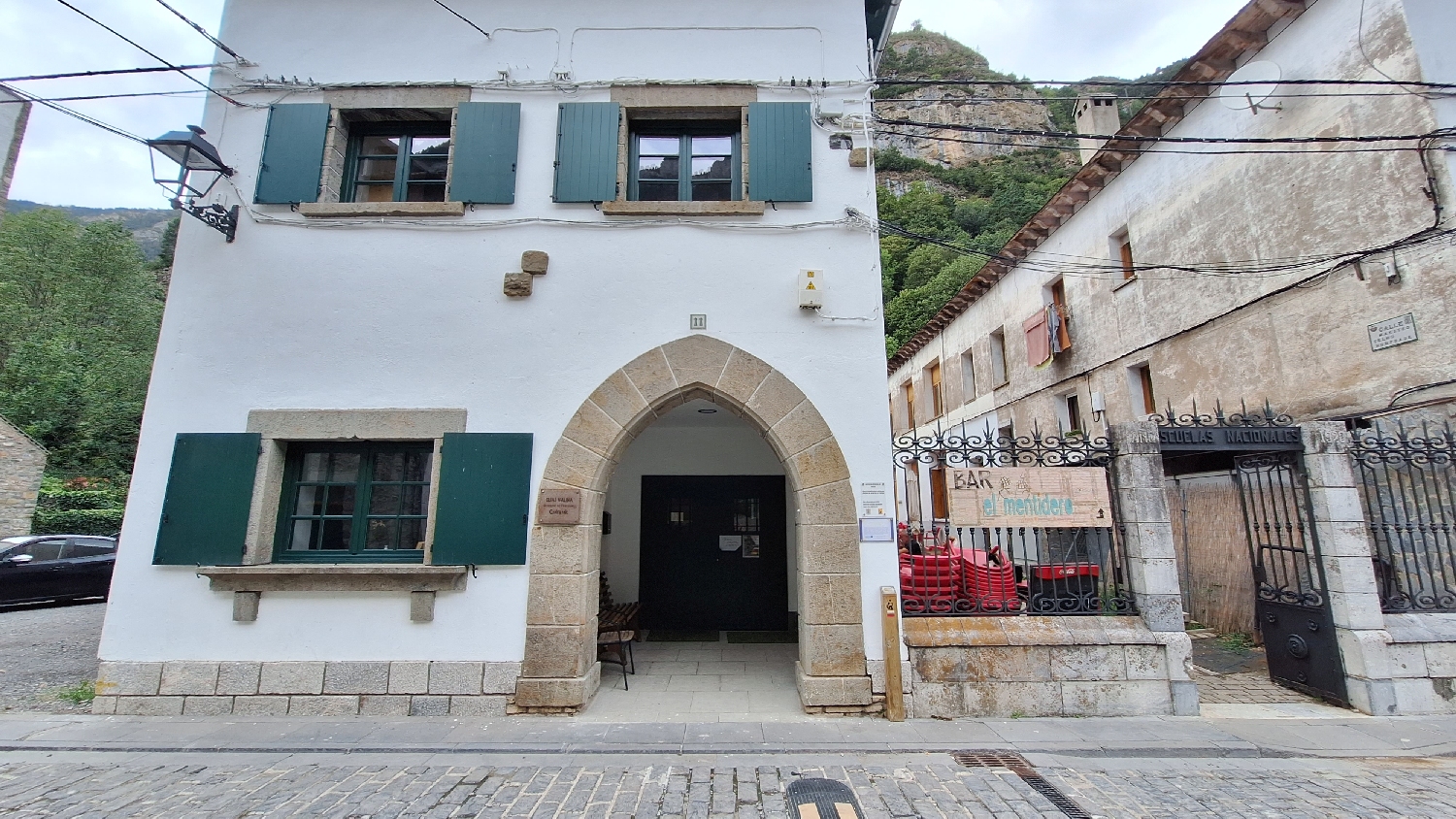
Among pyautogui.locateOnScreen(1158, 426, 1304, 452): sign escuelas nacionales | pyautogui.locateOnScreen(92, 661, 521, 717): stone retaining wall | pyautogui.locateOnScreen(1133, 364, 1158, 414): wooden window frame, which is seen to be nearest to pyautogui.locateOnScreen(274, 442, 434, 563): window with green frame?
pyautogui.locateOnScreen(92, 661, 521, 717): stone retaining wall

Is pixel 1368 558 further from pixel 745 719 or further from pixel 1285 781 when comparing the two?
pixel 745 719

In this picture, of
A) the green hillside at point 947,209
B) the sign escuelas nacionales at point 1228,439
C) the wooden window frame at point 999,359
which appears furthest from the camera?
the green hillside at point 947,209

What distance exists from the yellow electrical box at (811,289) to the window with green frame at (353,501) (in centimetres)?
370

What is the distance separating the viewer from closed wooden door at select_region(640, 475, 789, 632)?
300 inches

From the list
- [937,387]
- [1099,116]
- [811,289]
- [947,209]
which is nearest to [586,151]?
[811,289]

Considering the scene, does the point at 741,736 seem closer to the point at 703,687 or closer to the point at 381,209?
the point at 703,687

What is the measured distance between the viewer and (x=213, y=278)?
17.9 feet

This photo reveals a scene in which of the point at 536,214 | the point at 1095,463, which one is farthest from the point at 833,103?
the point at 1095,463

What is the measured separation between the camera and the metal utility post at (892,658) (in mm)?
4652

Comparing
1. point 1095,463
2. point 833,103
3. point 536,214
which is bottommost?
point 1095,463

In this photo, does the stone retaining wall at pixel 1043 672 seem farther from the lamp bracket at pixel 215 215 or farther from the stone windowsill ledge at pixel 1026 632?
the lamp bracket at pixel 215 215

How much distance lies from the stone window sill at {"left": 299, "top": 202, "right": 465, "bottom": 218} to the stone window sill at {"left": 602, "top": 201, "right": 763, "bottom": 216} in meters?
1.49

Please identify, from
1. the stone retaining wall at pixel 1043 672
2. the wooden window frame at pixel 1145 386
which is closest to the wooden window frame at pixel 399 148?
the stone retaining wall at pixel 1043 672

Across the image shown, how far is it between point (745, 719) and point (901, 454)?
265 centimetres
